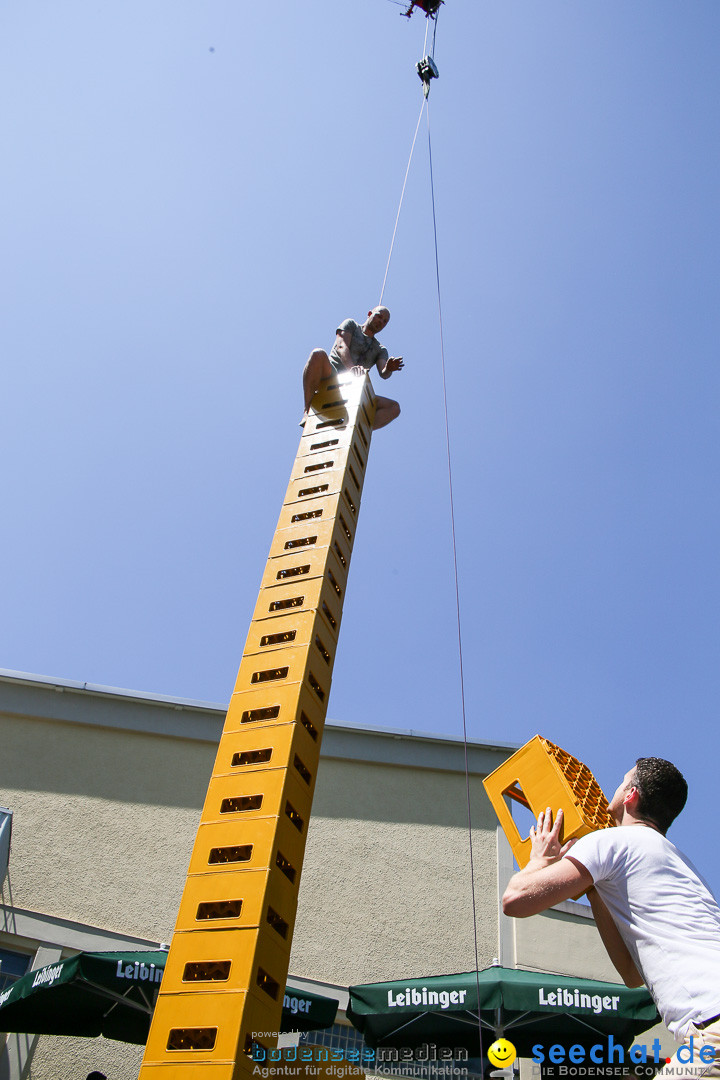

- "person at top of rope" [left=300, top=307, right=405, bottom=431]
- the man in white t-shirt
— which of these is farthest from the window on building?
the man in white t-shirt

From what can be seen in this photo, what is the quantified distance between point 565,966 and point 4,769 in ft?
20.7

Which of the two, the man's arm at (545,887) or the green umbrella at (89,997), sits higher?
the green umbrella at (89,997)

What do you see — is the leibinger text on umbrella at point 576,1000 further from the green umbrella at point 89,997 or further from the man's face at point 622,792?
the man's face at point 622,792

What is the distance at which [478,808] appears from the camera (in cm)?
961

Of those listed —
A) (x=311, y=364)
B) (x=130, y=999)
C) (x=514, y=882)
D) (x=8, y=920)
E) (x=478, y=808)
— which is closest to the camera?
(x=514, y=882)

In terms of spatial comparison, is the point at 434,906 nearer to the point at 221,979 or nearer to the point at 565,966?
the point at 565,966

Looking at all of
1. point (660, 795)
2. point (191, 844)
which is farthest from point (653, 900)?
point (191, 844)

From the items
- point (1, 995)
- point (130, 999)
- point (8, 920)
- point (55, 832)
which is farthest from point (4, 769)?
point (130, 999)

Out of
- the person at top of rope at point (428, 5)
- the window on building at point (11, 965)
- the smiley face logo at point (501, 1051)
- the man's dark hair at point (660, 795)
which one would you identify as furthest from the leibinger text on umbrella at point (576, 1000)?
the person at top of rope at point (428, 5)

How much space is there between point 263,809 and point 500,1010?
3983mm

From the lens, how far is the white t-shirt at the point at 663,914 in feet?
6.77

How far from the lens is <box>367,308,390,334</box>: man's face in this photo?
6511 millimetres

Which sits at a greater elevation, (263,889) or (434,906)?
(434,906)

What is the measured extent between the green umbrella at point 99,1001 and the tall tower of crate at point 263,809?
2.96 meters
